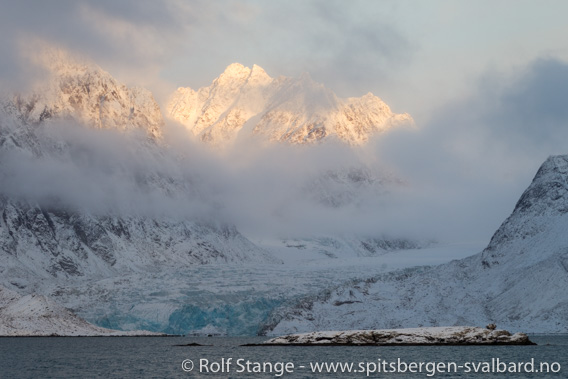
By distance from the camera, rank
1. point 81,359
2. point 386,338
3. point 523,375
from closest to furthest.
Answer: point 523,375 < point 81,359 < point 386,338

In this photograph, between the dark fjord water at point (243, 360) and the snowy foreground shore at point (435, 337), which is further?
the snowy foreground shore at point (435, 337)

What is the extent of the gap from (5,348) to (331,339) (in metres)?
64.3

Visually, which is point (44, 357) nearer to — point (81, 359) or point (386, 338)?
point (81, 359)

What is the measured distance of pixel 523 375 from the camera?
10044 cm

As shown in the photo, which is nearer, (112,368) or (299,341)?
(112,368)

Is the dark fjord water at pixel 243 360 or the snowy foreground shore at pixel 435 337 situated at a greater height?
the snowy foreground shore at pixel 435 337

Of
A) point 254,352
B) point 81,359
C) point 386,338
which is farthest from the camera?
point 386,338

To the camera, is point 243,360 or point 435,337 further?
point 435,337

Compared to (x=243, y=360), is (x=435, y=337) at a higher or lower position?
higher

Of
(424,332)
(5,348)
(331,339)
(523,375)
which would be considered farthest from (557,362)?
(5,348)

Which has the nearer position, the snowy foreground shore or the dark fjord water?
the dark fjord water

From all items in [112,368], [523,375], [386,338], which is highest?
[386,338]

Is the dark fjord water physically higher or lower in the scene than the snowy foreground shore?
lower

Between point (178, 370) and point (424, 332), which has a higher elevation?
point (424, 332)
